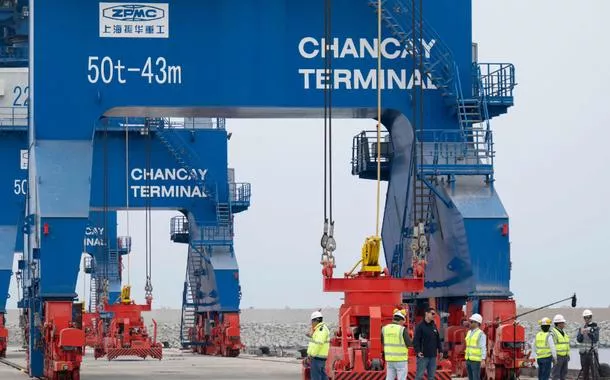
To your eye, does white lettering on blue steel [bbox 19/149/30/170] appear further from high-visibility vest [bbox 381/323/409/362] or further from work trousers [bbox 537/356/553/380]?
high-visibility vest [bbox 381/323/409/362]

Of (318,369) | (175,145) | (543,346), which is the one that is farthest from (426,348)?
(175,145)

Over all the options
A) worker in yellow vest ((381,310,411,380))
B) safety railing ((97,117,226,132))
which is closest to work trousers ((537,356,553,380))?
worker in yellow vest ((381,310,411,380))

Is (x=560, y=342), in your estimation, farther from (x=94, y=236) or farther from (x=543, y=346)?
(x=94, y=236)

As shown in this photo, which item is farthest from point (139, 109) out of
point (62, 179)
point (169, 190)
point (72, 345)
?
point (169, 190)

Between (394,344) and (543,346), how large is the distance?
502cm

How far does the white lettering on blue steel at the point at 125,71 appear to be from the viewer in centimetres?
3506

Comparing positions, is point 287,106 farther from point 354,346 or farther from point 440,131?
point 354,346

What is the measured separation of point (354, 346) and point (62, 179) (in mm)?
11920

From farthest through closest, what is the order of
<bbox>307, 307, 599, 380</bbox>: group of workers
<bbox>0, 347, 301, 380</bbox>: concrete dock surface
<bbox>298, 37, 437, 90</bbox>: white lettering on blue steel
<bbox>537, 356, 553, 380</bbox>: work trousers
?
<bbox>0, 347, 301, 380</bbox>: concrete dock surface, <bbox>298, 37, 437, 90</bbox>: white lettering on blue steel, <bbox>537, 356, 553, 380</bbox>: work trousers, <bbox>307, 307, 599, 380</bbox>: group of workers

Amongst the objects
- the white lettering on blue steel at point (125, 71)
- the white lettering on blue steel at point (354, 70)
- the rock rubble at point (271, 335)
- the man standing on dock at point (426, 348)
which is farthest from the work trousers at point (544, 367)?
the rock rubble at point (271, 335)

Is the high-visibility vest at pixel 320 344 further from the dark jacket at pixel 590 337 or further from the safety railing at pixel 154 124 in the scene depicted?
the safety railing at pixel 154 124

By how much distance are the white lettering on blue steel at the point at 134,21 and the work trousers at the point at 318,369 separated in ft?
36.9

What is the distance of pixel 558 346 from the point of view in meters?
28.1

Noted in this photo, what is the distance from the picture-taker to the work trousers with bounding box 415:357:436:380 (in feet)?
81.1
